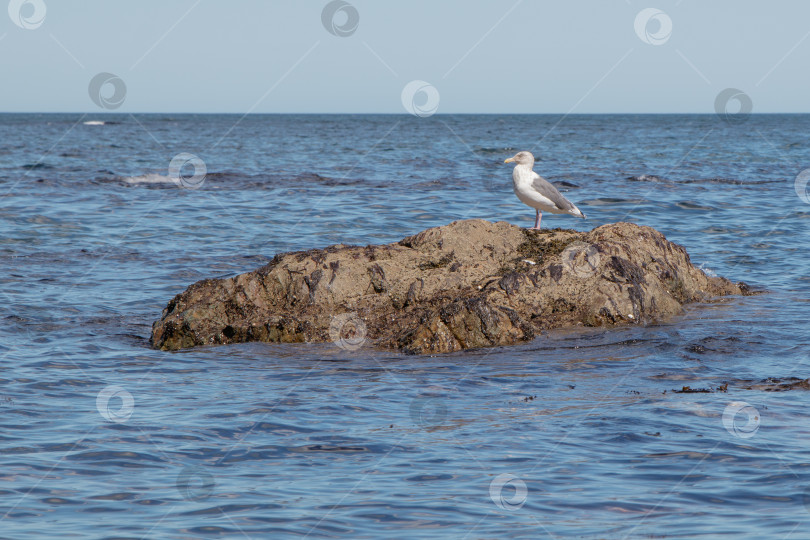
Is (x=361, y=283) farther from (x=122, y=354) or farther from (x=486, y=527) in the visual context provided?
(x=486, y=527)

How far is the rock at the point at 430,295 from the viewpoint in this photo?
907cm

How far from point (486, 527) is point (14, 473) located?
307 centimetres

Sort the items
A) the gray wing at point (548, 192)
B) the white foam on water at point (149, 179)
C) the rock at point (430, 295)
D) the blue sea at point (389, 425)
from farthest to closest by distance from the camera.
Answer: the white foam on water at point (149, 179) → the gray wing at point (548, 192) → the rock at point (430, 295) → the blue sea at point (389, 425)

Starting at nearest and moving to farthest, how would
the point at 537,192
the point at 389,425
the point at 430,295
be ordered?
the point at 389,425
the point at 430,295
the point at 537,192

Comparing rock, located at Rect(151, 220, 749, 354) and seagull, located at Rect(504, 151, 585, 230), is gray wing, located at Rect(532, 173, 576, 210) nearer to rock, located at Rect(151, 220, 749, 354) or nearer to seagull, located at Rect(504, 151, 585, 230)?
seagull, located at Rect(504, 151, 585, 230)

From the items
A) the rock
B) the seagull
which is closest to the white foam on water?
the seagull

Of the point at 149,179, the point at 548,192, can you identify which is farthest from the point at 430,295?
the point at 149,179

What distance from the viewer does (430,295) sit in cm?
953

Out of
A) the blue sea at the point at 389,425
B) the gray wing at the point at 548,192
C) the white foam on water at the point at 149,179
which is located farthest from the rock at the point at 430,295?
the white foam on water at the point at 149,179

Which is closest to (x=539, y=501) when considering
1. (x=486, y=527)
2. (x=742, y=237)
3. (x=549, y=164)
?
(x=486, y=527)

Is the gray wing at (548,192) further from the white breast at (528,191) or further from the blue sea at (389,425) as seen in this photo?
the blue sea at (389,425)

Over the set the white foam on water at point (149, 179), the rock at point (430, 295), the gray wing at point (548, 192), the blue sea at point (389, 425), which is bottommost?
the blue sea at point (389, 425)

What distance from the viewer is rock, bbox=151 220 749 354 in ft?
29.8

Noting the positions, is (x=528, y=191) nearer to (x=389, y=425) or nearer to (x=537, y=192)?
(x=537, y=192)
